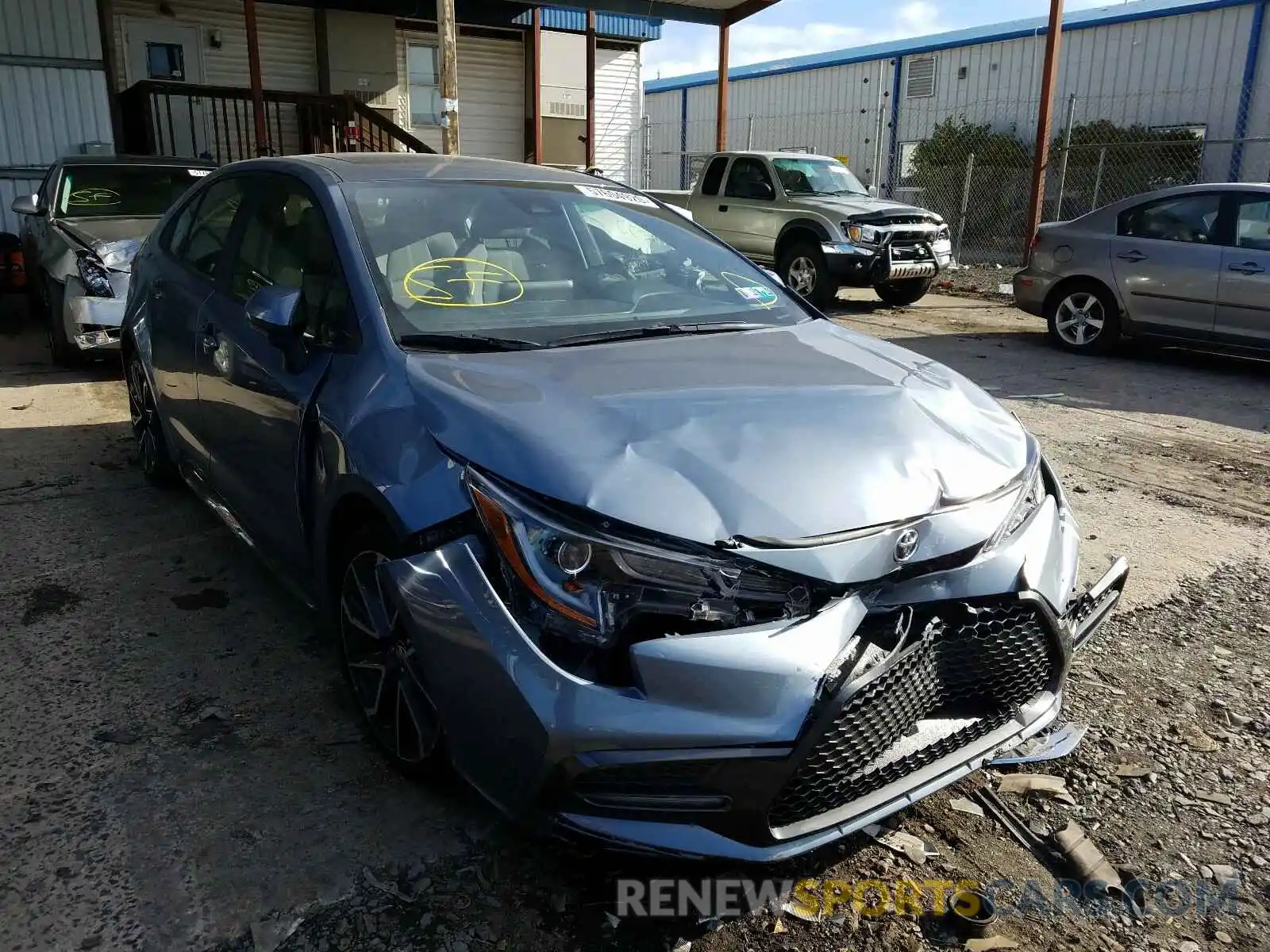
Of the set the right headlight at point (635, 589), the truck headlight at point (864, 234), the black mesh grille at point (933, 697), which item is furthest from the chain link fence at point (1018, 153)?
the right headlight at point (635, 589)

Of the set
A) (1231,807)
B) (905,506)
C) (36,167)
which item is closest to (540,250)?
(905,506)

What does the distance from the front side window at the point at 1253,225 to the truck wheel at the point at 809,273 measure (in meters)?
4.47

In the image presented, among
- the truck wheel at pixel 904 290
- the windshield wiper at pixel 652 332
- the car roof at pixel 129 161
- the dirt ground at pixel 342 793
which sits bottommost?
the dirt ground at pixel 342 793

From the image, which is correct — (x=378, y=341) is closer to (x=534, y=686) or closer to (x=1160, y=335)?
(x=534, y=686)

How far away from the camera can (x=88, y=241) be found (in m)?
7.61

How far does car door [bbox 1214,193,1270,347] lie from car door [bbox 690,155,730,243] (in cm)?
641

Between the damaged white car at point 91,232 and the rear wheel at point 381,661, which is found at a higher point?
the damaged white car at point 91,232

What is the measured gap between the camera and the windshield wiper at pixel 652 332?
309cm

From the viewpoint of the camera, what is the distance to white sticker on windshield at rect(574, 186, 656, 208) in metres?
3.97

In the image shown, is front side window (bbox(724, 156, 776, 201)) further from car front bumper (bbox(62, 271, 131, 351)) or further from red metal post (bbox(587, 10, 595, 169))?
car front bumper (bbox(62, 271, 131, 351))

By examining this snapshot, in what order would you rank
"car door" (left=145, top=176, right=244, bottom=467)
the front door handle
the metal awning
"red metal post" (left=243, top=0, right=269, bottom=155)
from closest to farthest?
1. the front door handle
2. "car door" (left=145, top=176, right=244, bottom=467)
3. "red metal post" (left=243, top=0, right=269, bottom=155)
4. the metal awning

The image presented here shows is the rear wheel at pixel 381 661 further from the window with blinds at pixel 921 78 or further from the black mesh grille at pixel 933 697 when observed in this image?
the window with blinds at pixel 921 78

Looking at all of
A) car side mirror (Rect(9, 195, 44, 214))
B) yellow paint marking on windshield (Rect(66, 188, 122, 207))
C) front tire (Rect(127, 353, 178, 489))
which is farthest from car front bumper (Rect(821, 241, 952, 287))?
front tire (Rect(127, 353, 178, 489))

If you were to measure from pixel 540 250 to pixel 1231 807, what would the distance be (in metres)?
2.68
